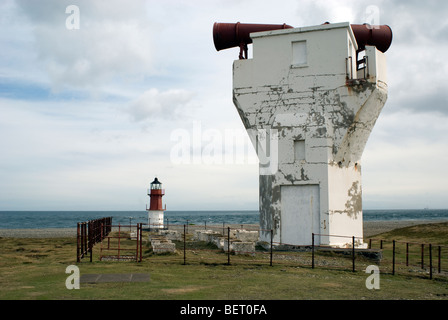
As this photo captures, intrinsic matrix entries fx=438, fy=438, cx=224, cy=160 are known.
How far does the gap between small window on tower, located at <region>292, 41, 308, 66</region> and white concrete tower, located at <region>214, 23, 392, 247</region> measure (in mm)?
39

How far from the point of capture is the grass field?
849 cm

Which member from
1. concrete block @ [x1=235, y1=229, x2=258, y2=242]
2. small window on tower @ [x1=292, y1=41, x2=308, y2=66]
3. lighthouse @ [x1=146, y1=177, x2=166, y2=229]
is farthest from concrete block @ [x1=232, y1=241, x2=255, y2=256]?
lighthouse @ [x1=146, y1=177, x2=166, y2=229]

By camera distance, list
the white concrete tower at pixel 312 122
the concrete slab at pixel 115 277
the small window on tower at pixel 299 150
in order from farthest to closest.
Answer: the small window on tower at pixel 299 150 < the white concrete tower at pixel 312 122 < the concrete slab at pixel 115 277

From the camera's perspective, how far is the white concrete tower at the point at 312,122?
16.2m

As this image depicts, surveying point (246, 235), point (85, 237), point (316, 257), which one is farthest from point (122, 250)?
point (316, 257)

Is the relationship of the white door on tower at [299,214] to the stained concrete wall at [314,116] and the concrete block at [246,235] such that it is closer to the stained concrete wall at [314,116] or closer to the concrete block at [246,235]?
the stained concrete wall at [314,116]

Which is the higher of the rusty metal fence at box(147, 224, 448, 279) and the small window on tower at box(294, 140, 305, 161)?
the small window on tower at box(294, 140, 305, 161)

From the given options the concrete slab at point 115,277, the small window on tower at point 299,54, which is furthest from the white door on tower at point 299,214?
the concrete slab at point 115,277

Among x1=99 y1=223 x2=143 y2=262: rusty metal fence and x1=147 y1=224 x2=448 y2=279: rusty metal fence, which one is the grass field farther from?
x1=99 y1=223 x2=143 y2=262: rusty metal fence

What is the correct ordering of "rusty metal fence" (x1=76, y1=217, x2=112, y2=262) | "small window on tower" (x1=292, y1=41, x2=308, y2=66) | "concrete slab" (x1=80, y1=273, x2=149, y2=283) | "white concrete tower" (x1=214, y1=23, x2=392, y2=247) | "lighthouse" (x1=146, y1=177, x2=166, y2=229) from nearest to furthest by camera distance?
"concrete slab" (x1=80, y1=273, x2=149, y2=283)
"rusty metal fence" (x1=76, y1=217, x2=112, y2=262)
"white concrete tower" (x1=214, y1=23, x2=392, y2=247)
"small window on tower" (x1=292, y1=41, x2=308, y2=66)
"lighthouse" (x1=146, y1=177, x2=166, y2=229)

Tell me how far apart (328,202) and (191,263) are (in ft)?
19.0

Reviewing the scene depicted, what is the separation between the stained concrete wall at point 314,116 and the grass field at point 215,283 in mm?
3367
